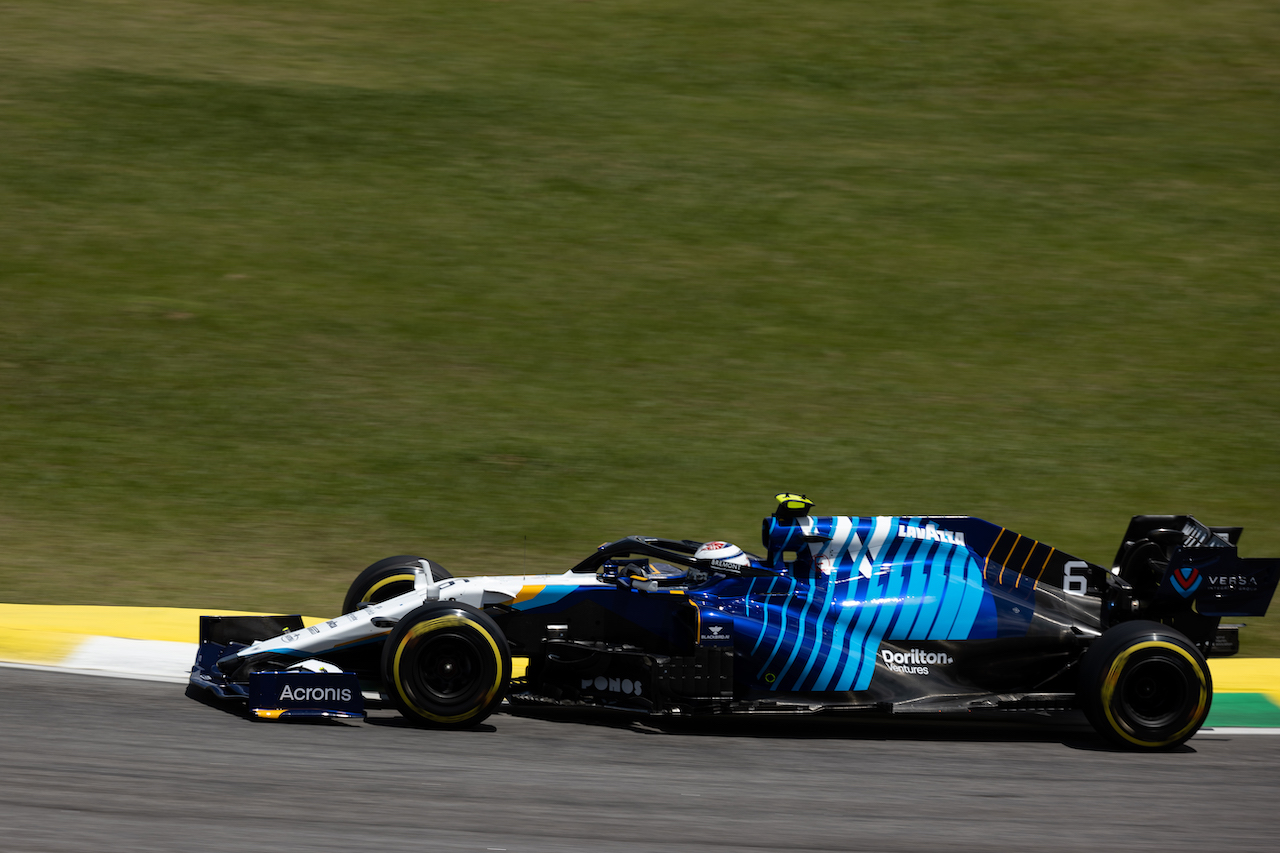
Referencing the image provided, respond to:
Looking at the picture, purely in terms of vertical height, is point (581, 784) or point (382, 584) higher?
point (382, 584)

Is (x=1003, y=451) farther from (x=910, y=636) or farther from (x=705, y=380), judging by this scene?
(x=910, y=636)

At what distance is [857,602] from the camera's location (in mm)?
6730

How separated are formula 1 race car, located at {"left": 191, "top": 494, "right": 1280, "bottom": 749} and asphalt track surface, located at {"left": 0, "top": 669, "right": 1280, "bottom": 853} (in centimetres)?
20

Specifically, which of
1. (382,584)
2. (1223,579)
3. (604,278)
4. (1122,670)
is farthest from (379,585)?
(604,278)

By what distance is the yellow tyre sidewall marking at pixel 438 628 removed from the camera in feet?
20.7

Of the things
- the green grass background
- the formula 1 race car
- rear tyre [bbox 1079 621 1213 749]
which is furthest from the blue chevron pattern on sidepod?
the green grass background

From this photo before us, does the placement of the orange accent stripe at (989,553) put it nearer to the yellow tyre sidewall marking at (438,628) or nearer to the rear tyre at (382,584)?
the yellow tyre sidewall marking at (438,628)

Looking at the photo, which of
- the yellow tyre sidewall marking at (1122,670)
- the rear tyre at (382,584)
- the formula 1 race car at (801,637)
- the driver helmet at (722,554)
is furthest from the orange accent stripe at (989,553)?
the rear tyre at (382,584)

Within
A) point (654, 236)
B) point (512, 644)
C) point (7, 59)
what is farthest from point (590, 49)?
point (512, 644)

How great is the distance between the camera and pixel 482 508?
1098cm

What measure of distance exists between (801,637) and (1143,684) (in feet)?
5.29

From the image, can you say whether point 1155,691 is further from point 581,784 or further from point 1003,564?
point 581,784

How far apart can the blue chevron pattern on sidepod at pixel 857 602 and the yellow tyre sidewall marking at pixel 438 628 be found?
3.93 ft

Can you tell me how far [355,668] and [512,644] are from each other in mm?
774
